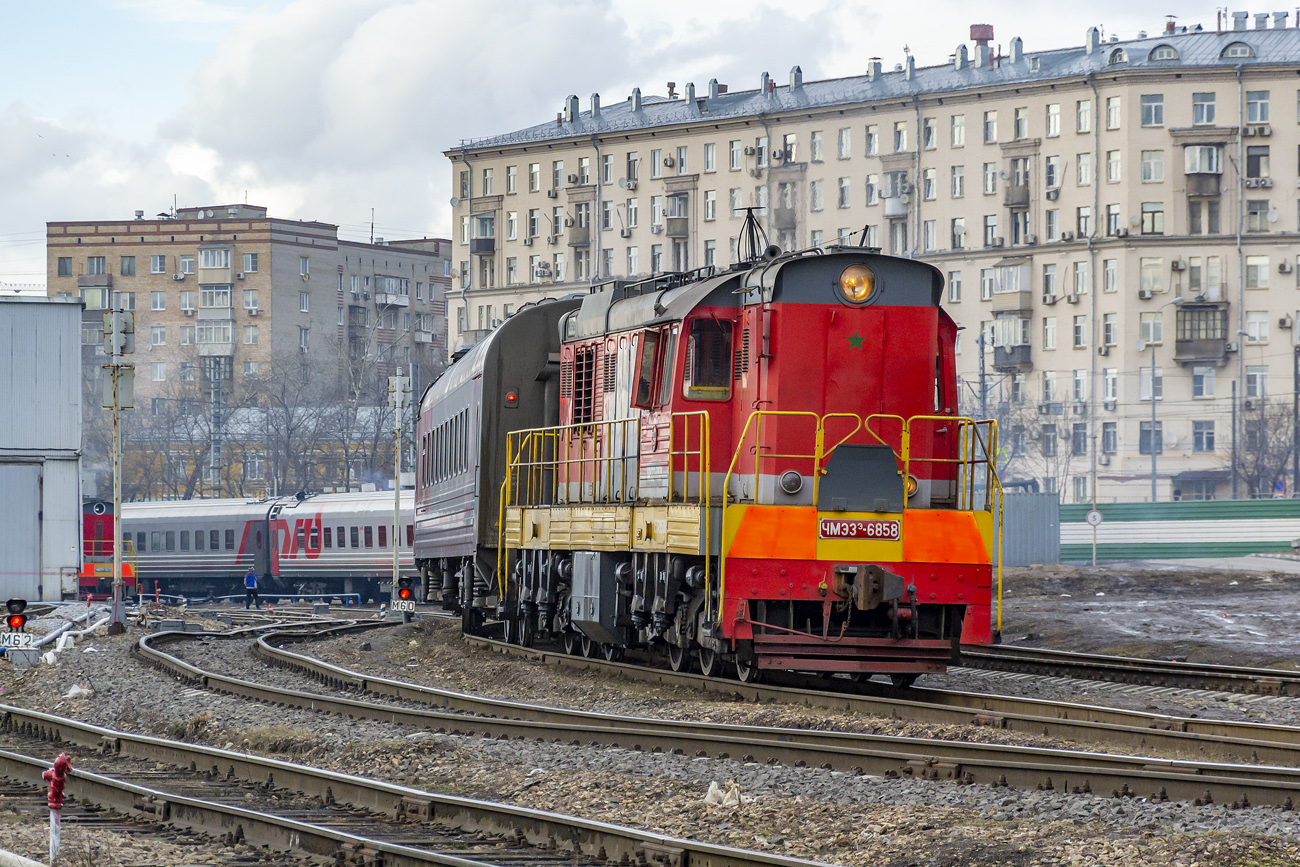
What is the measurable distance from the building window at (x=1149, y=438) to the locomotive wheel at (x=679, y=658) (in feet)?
198

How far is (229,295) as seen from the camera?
10838 centimetres

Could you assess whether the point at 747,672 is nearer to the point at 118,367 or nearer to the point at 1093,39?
the point at 118,367

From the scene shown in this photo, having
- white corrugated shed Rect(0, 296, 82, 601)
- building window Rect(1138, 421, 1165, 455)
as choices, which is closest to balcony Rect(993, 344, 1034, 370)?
building window Rect(1138, 421, 1165, 455)

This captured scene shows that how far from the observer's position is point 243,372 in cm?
10862

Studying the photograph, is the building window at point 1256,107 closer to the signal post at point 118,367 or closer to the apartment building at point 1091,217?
the apartment building at point 1091,217

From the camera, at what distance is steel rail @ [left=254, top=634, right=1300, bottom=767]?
10.4 m

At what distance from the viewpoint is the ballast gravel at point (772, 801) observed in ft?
24.8

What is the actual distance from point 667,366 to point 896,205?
67635 mm

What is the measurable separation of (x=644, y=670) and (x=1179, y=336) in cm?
6392

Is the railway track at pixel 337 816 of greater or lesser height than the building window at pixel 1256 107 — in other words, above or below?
below

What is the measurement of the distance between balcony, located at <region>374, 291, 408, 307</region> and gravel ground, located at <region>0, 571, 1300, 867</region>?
101m

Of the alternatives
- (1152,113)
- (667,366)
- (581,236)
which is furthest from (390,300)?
(667,366)

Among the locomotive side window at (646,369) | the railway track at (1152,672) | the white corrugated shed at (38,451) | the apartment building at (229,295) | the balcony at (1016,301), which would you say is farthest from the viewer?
the apartment building at (229,295)

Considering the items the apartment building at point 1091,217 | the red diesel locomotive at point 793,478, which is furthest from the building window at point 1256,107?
the red diesel locomotive at point 793,478
